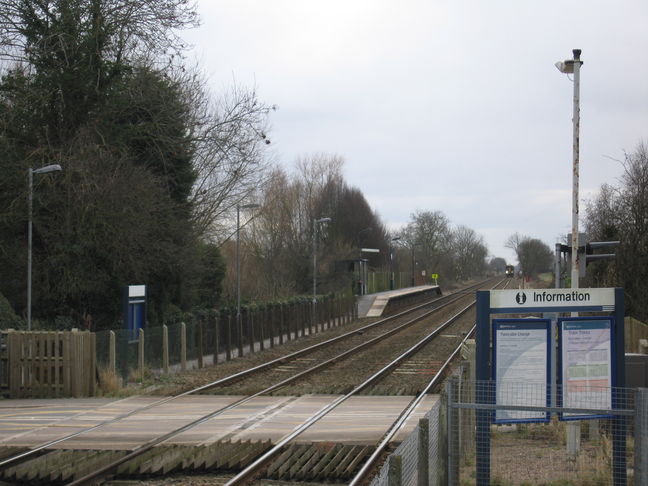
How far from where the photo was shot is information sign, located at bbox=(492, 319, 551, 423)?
8.43 metres

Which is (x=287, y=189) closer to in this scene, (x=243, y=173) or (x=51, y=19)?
(x=243, y=173)

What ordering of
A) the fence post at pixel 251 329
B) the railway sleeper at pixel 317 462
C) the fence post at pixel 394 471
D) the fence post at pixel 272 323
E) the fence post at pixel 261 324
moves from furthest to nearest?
the fence post at pixel 272 323
the fence post at pixel 261 324
the fence post at pixel 251 329
the railway sleeper at pixel 317 462
the fence post at pixel 394 471

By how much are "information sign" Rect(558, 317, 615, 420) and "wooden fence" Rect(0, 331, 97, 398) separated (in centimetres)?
1106

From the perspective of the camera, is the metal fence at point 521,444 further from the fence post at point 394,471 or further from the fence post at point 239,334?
the fence post at point 239,334

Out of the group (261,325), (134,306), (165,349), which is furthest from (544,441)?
(261,325)

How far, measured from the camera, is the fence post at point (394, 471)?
5570 mm

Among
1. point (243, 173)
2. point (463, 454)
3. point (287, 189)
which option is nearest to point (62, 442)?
point (463, 454)

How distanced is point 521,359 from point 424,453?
206 cm

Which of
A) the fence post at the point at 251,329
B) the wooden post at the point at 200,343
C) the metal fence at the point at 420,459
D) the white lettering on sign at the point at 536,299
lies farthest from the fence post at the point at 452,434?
the fence post at the point at 251,329

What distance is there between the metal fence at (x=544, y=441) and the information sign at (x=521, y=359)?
0.02 m

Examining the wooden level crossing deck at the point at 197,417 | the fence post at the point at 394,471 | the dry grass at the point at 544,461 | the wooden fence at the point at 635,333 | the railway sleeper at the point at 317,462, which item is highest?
the fence post at the point at 394,471

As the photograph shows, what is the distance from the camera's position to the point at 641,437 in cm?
680

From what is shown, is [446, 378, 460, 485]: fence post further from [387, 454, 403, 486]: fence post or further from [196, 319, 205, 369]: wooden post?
[196, 319, 205, 369]: wooden post

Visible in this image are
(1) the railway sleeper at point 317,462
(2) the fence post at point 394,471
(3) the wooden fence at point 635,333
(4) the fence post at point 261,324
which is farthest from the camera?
(4) the fence post at point 261,324
